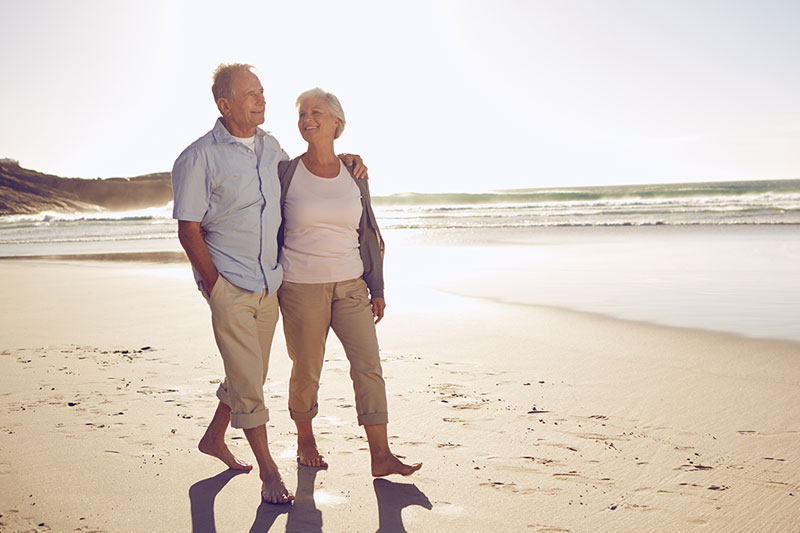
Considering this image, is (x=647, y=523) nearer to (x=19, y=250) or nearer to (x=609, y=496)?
(x=609, y=496)

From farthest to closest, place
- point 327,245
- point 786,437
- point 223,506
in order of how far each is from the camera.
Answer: point 786,437 < point 327,245 < point 223,506

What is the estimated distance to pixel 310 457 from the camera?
11.3 ft

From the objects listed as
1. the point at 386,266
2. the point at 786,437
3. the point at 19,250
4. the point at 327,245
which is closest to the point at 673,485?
the point at 786,437

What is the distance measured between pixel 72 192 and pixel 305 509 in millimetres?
80139

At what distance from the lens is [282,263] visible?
11.1 feet

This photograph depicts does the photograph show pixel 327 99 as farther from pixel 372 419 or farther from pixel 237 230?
pixel 372 419

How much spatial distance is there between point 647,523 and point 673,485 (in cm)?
41

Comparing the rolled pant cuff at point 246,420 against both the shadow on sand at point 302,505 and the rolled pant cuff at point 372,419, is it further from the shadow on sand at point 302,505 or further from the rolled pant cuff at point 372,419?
the rolled pant cuff at point 372,419

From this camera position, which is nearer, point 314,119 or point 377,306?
point 314,119

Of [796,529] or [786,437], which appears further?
[786,437]

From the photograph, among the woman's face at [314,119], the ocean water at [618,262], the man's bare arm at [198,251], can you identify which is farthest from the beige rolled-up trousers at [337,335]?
the ocean water at [618,262]

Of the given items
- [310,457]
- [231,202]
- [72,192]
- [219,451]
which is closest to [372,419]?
[310,457]

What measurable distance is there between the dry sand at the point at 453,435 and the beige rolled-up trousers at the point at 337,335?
37 cm

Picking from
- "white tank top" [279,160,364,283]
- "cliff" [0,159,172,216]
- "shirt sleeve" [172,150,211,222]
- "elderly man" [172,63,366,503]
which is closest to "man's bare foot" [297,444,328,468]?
"elderly man" [172,63,366,503]
